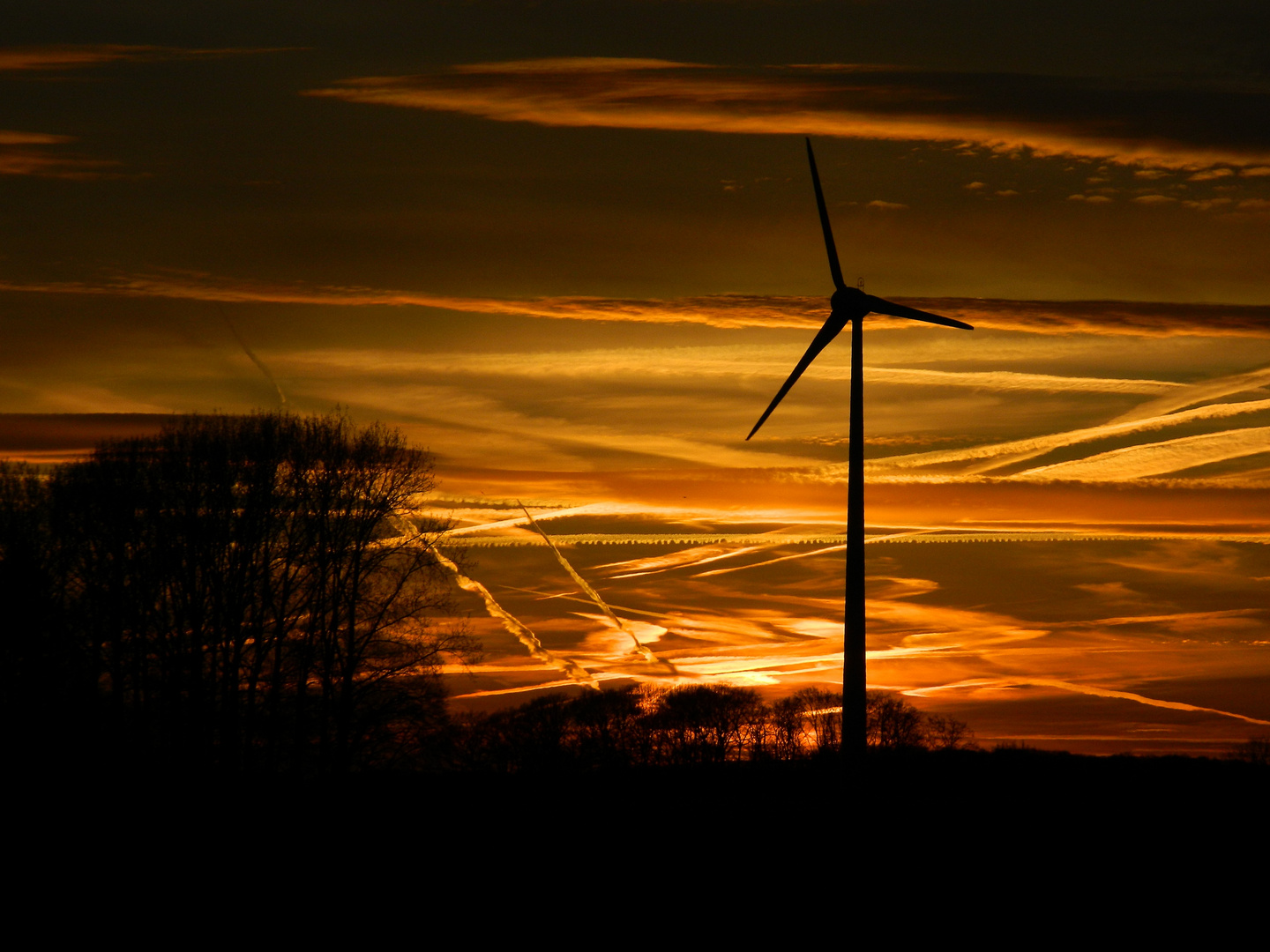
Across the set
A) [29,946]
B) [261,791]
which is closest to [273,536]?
[261,791]

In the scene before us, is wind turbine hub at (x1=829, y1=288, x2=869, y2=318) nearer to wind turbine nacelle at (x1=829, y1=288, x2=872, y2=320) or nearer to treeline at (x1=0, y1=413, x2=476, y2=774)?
wind turbine nacelle at (x1=829, y1=288, x2=872, y2=320)

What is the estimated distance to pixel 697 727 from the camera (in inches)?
4126

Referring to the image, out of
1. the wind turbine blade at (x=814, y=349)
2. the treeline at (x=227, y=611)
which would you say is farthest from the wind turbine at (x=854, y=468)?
the treeline at (x=227, y=611)

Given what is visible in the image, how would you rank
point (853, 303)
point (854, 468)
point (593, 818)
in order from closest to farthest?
point (854, 468) → point (853, 303) → point (593, 818)

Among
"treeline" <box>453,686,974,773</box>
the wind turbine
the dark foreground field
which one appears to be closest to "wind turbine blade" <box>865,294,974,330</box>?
the wind turbine

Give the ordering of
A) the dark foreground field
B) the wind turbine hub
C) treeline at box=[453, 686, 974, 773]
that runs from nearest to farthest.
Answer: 1. the dark foreground field
2. the wind turbine hub
3. treeline at box=[453, 686, 974, 773]

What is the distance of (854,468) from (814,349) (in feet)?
22.3

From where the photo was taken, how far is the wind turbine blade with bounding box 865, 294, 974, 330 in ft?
138

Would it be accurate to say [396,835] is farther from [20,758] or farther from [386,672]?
[20,758]

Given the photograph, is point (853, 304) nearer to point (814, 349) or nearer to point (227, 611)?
point (814, 349)

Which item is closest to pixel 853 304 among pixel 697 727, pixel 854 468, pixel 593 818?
pixel 854 468

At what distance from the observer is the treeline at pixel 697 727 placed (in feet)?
262

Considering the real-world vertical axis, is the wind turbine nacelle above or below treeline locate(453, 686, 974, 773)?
above

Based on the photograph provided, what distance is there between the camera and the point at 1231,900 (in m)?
32.7
